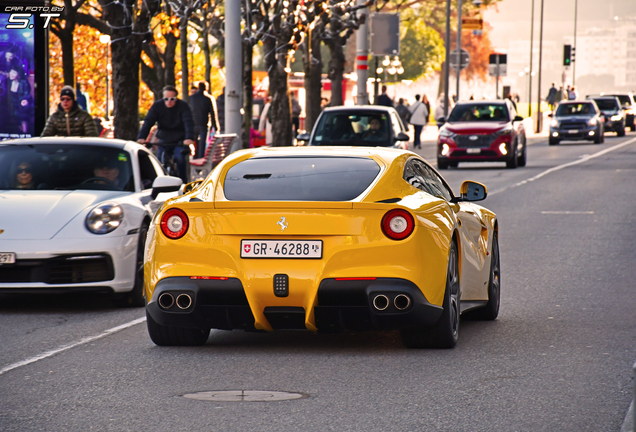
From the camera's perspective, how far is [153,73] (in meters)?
43.9

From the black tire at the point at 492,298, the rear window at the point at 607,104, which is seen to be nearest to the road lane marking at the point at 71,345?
the black tire at the point at 492,298

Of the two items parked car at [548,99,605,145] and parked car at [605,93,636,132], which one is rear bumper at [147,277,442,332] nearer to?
parked car at [548,99,605,145]

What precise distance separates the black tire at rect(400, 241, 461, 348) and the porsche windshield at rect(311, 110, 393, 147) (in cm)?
1309

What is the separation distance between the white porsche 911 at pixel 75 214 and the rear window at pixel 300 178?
1.96 meters

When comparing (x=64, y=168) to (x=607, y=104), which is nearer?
(x=64, y=168)

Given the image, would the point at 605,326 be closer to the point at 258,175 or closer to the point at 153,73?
the point at 258,175

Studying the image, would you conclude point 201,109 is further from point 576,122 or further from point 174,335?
point 576,122

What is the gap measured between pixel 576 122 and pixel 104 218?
121 ft

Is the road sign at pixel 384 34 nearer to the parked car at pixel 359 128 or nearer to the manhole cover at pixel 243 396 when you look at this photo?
the parked car at pixel 359 128

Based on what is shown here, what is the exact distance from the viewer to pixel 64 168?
1007cm

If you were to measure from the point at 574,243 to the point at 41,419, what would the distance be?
909cm

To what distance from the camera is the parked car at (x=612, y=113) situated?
5384cm

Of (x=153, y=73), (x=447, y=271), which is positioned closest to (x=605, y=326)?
(x=447, y=271)

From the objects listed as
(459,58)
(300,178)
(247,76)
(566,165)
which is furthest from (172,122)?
(459,58)
